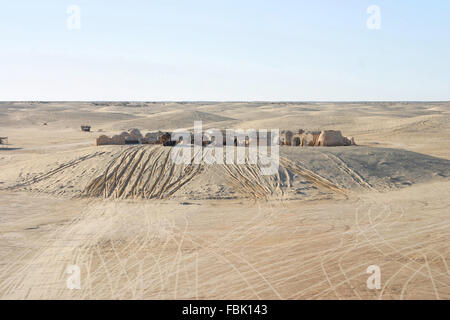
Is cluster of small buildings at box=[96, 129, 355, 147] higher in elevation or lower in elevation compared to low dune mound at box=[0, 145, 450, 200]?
higher

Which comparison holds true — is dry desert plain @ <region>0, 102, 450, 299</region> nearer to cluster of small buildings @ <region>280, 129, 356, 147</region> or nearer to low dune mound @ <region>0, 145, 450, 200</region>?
low dune mound @ <region>0, 145, 450, 200</region>

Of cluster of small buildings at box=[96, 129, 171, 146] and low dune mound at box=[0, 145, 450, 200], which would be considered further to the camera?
cluster of small buildings at box=[96, 129, 171, 146]

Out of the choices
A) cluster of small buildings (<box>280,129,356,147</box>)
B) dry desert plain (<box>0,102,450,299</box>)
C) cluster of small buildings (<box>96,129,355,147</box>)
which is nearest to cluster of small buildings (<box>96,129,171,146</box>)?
cluster of small buildings (<box>96,129,355,147</box>)

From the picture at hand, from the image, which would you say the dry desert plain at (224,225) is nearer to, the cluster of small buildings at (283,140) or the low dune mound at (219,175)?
the low dune mound at (219,175)

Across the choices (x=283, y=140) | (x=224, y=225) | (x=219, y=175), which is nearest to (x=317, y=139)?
(x=283, y=140)

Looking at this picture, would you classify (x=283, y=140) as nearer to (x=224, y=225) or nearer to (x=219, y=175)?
(x=219, y=175)

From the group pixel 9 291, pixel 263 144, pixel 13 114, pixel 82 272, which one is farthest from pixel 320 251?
pixel 13 114

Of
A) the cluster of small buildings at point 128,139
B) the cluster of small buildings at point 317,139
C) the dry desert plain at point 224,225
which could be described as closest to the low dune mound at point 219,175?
the dry desert plain at point 224,225
